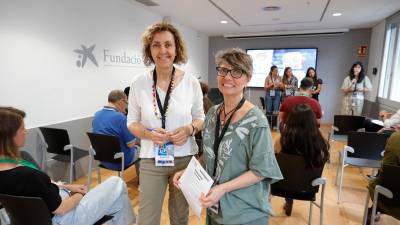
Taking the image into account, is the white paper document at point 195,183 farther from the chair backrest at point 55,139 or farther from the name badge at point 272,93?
the name badge at point 272,93

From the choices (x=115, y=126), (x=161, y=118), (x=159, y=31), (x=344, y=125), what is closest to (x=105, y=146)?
(x=115, y=126)

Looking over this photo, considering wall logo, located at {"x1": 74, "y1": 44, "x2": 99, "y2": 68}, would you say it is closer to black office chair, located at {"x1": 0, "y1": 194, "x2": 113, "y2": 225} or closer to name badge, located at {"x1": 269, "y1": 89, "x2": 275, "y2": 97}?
black office chair, located at {"x1": 0, "y1": 194, "x2": 113, "y2": 225}

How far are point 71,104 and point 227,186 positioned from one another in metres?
3.15

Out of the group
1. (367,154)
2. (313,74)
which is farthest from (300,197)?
(313,74)

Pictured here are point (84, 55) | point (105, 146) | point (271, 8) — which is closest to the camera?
point (105, 146)

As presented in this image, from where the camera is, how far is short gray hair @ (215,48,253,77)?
105 cm

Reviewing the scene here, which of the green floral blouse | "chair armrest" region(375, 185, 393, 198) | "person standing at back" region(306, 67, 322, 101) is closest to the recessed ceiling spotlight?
"person standing at back" region(306, 67, 322, 101)

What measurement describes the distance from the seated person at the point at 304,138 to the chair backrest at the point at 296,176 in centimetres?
9

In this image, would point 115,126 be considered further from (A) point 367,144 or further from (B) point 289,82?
(B) point 289,82

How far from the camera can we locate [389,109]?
4.99 meters

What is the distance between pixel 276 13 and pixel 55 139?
4640 millimetres

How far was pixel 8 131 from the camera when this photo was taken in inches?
55.1

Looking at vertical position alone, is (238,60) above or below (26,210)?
above

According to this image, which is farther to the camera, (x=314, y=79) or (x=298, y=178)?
(x=314, y=79)
